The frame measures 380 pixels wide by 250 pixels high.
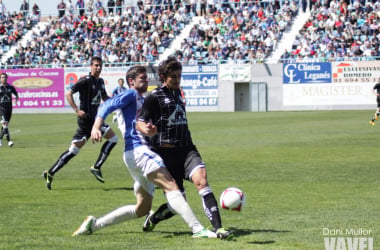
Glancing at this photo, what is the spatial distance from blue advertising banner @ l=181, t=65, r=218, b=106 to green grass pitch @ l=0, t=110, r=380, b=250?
28267mm

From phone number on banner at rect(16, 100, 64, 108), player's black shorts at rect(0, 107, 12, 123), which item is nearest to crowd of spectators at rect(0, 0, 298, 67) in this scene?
phone number on banner at rect(16, 100, 64, 108)

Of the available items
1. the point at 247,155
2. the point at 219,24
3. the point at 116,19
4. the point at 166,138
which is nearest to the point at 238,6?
the point at 219,24

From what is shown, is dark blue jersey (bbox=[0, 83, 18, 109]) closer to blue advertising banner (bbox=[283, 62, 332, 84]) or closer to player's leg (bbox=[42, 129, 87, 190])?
player's leg (bbox=[42, 129, 87, 190])

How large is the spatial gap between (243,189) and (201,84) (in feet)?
131

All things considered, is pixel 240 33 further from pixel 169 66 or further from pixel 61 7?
pixel 169 66

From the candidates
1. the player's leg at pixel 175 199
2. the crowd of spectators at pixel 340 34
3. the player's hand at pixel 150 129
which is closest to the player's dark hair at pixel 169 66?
the player's hand at pixel 150 129

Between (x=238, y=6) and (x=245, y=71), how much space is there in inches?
351

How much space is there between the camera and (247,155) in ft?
62.0

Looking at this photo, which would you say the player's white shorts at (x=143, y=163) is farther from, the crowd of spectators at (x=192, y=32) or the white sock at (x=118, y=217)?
the crowd of spectators at (x=192, y=32)

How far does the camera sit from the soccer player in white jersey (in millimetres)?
7918

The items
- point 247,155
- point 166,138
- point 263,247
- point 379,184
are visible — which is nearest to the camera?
point 263,247

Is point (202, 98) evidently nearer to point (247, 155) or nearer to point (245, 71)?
point (245, 71)

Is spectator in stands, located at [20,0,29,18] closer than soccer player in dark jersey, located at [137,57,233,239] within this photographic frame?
No

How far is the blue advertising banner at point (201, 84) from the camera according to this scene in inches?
2044
